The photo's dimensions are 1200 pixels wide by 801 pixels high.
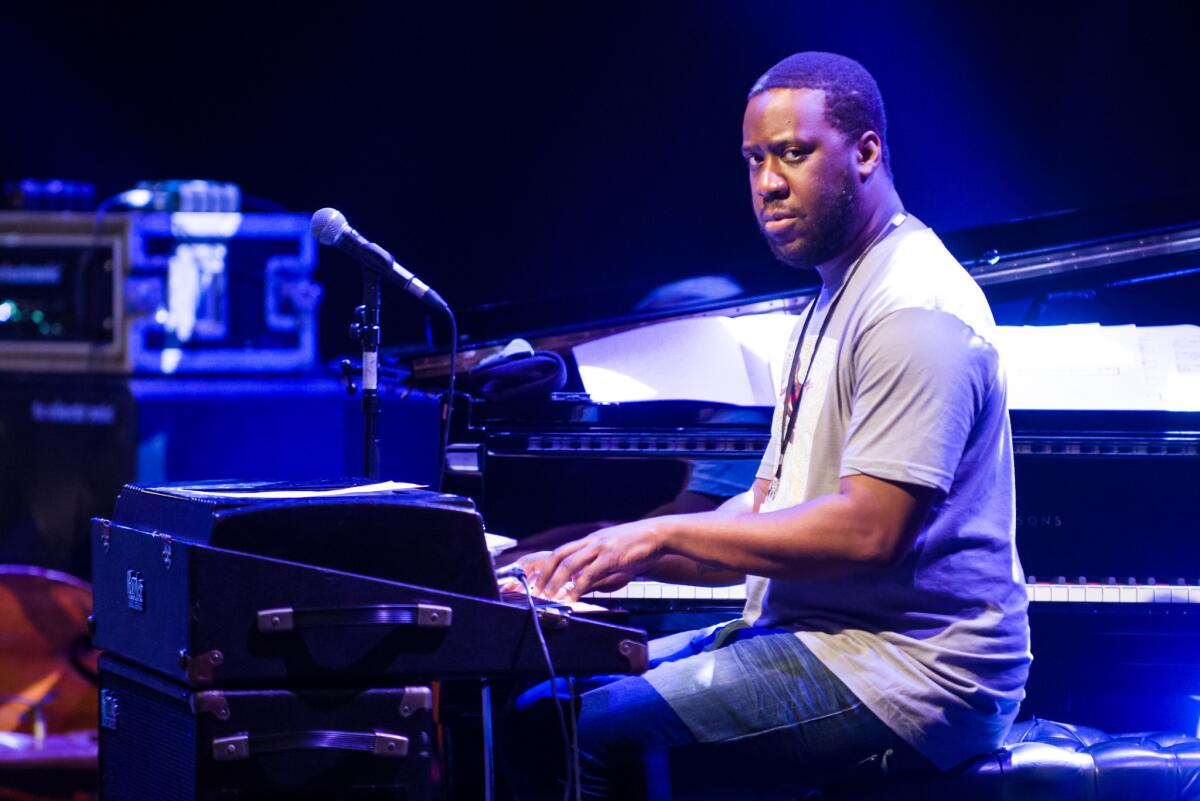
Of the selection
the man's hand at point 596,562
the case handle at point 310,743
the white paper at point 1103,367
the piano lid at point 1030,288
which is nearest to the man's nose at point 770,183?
the man's hand at point 596,562

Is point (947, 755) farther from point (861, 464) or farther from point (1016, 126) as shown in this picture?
point (1016, 126)

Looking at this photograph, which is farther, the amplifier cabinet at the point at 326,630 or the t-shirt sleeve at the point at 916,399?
the t-shirt sleeve at the point at 916,399

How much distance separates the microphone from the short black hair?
0.96 meters

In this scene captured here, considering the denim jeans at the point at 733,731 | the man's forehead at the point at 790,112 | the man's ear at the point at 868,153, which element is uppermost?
the man's forehead at the point at 790,112

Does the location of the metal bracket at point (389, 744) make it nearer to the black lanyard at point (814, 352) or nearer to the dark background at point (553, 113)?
the black lanyard at point (814, 352)

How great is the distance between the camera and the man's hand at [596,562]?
6.83 ft

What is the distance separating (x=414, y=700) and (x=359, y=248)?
124 cm

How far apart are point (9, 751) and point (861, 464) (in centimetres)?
297

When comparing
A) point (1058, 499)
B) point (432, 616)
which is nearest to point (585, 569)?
point (432, 616)

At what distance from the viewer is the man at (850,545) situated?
2156 millimetres

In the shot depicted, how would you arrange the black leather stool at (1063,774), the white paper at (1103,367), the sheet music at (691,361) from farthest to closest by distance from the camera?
the sheet music at (691,361) < the white paper at (1103,367) < the black leather stool at (1063,774)

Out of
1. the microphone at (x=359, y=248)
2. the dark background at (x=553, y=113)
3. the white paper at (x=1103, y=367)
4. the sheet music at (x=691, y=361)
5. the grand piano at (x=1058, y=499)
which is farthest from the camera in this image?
the dark background at (x=553, y=113)

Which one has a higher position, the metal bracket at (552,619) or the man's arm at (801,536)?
the man's arm at (801,536)

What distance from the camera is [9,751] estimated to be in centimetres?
400
